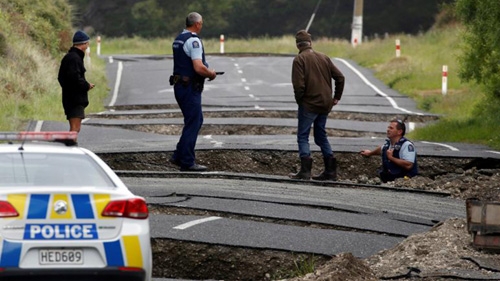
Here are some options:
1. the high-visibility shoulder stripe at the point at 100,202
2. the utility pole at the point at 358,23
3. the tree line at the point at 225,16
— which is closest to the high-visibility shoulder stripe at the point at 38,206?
the high-visibility shoulder stripe at the point at 100,202

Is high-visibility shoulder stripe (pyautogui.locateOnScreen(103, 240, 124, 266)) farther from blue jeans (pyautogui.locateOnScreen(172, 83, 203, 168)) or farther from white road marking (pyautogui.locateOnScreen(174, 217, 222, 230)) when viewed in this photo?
blue jeans (pyautogui.locateOnScreen(172, 83, 203, 168))

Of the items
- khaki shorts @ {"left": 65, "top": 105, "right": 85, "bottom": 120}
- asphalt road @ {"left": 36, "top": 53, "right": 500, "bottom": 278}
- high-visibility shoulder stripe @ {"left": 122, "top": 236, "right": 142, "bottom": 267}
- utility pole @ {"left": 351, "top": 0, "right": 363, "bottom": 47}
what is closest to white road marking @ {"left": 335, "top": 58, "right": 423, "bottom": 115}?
asphalt road @ {"left": 36, "top": 53, "right": 500, "bottom": 278}

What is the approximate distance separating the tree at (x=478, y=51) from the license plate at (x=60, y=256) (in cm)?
1556

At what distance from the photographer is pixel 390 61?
4319 centimetres

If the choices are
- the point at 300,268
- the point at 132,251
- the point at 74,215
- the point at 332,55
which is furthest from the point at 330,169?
the point at 332,55

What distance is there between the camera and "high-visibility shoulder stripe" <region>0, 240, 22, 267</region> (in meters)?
7.64

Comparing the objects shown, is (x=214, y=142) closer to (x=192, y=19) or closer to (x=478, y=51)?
(x=192, y=19)

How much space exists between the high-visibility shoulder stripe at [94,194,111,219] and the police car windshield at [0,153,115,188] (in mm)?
272

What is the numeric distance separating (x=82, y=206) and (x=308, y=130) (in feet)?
26.2

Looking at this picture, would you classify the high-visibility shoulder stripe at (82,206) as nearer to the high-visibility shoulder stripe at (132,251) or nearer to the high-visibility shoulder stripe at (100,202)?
the high-visibility shoulder stripe at (100,202)

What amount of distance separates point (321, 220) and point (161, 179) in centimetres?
337

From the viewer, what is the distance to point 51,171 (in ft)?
27.4

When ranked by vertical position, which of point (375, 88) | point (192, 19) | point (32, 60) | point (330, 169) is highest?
point (192, 19)

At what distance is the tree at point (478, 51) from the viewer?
22.7m
